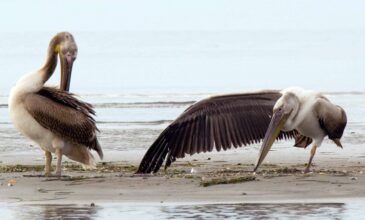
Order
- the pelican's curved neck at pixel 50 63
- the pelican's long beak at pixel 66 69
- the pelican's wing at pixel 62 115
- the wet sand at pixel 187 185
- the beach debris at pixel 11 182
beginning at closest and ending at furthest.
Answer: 1. the wet sand at pixel 187 185
2. the beach debris at pixel 11 182
3. the pelican's wing at pixel 62 115
4. the pelican's curved neck at pixel 50 63
5. the pelican's long beak at pixel 66 69

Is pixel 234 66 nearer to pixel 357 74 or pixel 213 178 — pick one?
pixel 357 74

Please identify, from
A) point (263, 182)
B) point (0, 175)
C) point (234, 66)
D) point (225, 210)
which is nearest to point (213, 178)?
point (263, 182)

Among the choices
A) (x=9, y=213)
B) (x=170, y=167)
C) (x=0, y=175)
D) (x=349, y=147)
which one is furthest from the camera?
(x=349, y=147)

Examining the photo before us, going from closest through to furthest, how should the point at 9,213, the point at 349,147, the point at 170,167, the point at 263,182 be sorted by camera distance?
the point at 9,213
the point at 263,182
the point at 170,167
the point at 349,147

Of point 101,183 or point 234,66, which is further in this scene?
point 234,66

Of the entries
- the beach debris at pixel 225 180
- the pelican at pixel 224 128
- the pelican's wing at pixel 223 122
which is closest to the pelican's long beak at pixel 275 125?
the pelican at pixel 224 128

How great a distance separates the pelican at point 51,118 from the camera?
12.3 meters

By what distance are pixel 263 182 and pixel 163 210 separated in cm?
155

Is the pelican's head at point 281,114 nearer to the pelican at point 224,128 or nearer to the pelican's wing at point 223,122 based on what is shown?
the pelican at point 224,128

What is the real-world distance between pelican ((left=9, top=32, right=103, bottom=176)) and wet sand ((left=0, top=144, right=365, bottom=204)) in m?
0.30

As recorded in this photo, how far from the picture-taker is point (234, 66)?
163ft

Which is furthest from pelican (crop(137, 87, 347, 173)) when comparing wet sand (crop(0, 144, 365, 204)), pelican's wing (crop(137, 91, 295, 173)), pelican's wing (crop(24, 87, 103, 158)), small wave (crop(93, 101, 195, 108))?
small wave (crop(93, 101, 195, 108))

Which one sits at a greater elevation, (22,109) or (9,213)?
(22,109)

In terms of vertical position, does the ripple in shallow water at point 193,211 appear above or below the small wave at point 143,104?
below
